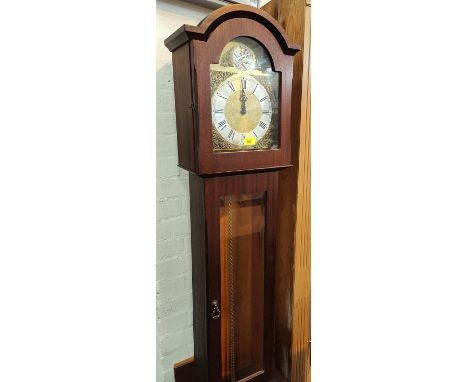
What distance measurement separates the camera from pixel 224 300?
112 cm

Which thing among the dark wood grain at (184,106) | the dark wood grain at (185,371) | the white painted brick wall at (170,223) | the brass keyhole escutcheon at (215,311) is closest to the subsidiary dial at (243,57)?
the dark wood grain at (184,106)

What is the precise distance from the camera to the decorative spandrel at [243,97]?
933 mm

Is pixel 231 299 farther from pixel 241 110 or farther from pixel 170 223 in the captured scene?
pixel 241 110

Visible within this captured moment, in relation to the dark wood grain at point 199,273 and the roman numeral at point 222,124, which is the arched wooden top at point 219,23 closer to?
the roman numeral at point 222,124

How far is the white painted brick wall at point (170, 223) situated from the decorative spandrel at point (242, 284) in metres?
0.22

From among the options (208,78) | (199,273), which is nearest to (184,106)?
(208,78)

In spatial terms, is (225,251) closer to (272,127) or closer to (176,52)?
(272,127)

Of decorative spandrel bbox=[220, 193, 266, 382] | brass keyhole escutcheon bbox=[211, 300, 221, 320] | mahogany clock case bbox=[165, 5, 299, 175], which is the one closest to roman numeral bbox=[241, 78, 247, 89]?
mahogany clock case bbox=[165, 5, 299, 175]

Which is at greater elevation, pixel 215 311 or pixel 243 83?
pixel 243 83

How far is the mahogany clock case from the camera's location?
2.86ft

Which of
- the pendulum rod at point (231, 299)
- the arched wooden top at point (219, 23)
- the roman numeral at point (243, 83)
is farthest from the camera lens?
the pendulum rod at point (231, 299)

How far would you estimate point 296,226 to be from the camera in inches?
47.6

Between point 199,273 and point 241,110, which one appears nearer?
point 241,110

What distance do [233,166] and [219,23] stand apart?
406 millimetres
